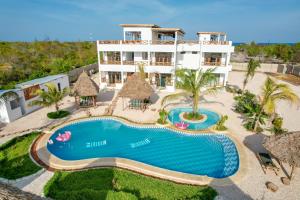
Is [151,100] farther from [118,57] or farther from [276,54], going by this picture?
[276,54]

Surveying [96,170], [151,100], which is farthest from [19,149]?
[151,100]

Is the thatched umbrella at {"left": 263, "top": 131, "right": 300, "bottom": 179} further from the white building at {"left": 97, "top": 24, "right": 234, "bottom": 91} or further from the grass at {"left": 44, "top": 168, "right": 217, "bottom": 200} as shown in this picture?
the white building at {"left": 97, "top": 24, "right": 234, "bottom": 91}

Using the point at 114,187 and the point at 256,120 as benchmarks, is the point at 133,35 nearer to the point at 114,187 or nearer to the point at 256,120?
the point at 256,120

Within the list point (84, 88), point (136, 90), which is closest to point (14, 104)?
point (84, 88)

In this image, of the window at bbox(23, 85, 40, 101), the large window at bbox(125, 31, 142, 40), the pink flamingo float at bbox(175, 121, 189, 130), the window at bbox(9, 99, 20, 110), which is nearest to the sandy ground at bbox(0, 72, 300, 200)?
the window at bbox(9, 99, 20, 110)

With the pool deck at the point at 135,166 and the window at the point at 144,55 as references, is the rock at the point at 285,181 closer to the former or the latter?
the pool deck at the point at 135,166

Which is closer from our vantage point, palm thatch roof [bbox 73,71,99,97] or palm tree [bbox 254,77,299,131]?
palm tree [bbox 254,77,299,131]
